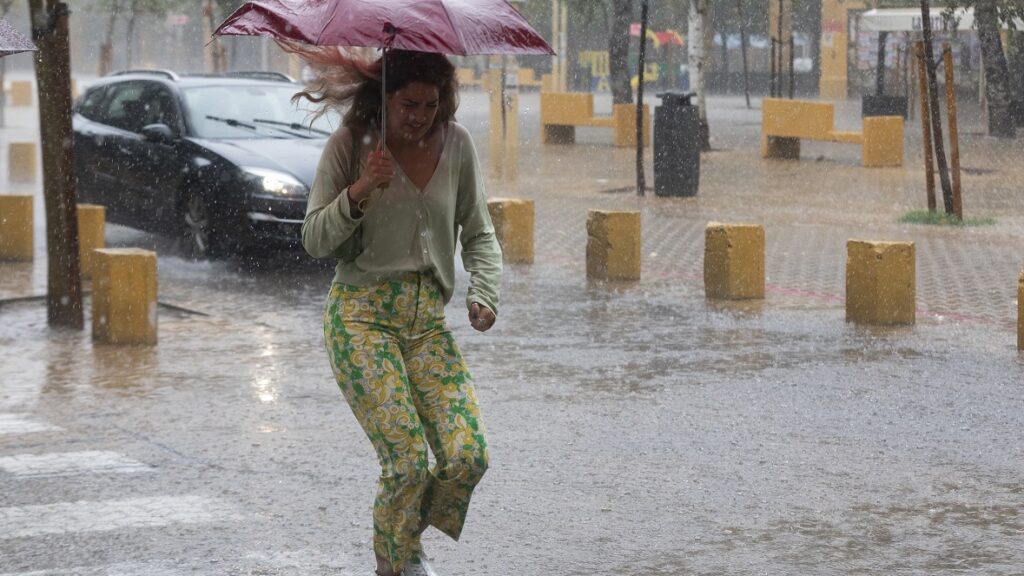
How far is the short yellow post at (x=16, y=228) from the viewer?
14352mm

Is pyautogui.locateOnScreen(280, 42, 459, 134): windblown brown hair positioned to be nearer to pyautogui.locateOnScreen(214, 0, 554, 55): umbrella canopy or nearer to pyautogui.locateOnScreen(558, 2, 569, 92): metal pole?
pyautogui.locateOnScreen(214, 0, 554, 55): umbrella canopy

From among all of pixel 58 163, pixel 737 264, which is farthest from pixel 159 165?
pixel 737 264

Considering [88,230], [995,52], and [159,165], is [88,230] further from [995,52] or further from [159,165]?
[995,52]

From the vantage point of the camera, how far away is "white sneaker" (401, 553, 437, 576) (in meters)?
4.93

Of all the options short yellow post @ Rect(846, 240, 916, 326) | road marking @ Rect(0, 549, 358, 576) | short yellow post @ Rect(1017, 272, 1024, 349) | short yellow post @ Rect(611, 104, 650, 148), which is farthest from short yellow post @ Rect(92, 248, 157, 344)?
short yellow post @ Rect(611, 104, 650, 148)

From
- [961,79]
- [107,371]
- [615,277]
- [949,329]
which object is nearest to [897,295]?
[949,329]

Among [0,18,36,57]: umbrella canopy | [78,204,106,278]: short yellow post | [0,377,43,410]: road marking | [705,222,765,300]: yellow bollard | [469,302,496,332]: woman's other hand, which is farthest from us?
[78,204,106,278]: short yellow post

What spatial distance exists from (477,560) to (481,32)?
181cm

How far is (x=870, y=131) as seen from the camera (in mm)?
24344

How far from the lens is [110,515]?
6.20 metres

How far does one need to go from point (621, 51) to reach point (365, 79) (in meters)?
28.8

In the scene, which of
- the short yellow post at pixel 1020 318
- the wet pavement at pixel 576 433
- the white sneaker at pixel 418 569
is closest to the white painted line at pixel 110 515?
the wet pavement at pixel 576 433

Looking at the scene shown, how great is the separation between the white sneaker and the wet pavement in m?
0.58

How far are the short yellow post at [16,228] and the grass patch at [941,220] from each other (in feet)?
28.6
